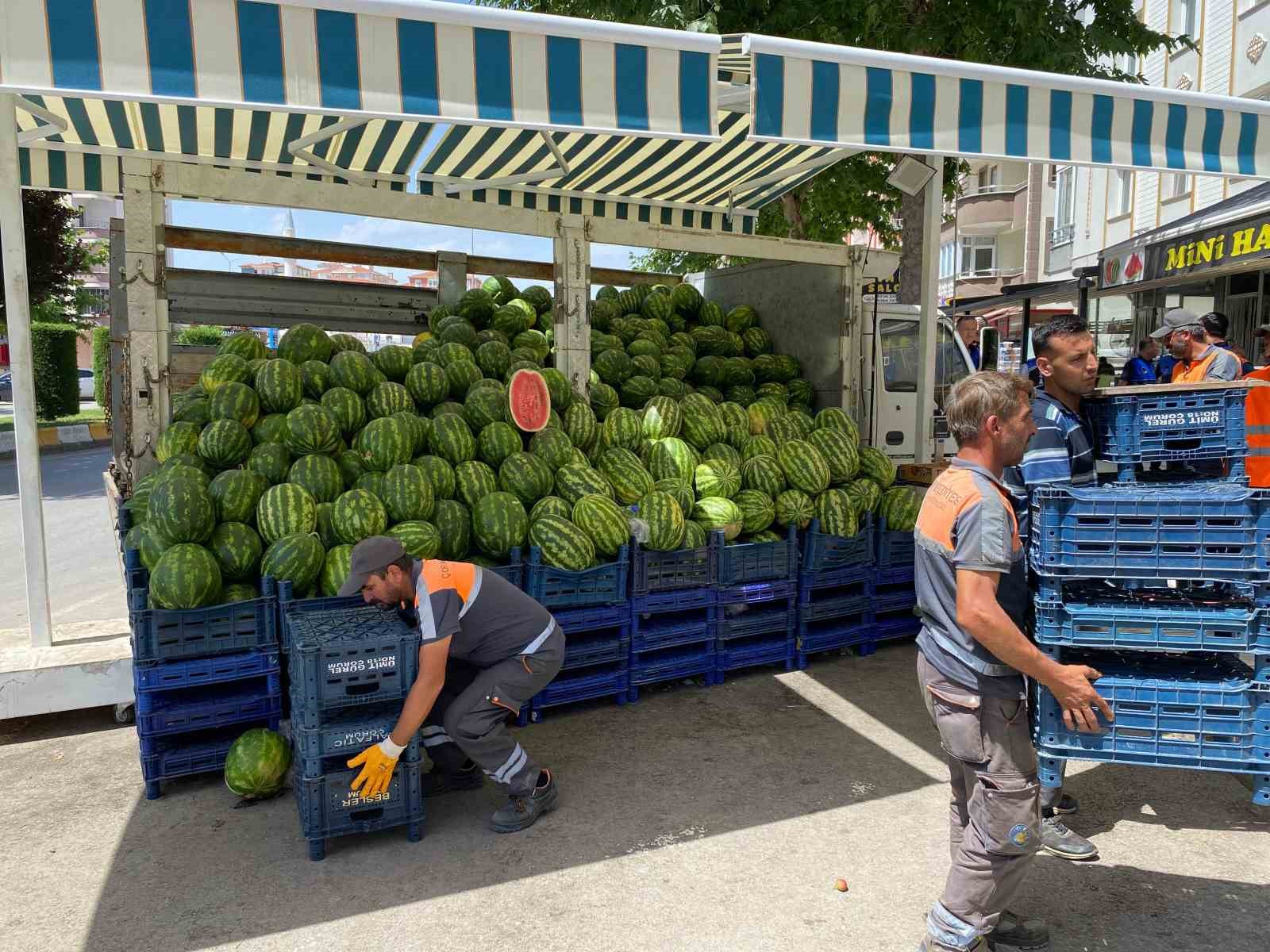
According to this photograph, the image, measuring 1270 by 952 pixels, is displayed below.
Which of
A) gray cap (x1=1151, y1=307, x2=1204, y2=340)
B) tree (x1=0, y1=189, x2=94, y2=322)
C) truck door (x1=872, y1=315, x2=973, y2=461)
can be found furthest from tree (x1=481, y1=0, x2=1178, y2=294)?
tree (x1=0, y1=189, x2=94, y2=322)

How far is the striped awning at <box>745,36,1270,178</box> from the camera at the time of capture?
4.24 metres

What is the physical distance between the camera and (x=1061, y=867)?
11.3 feet

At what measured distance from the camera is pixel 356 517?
4.54 meters

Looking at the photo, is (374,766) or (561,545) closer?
(374,766)

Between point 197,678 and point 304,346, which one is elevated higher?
point 304,346

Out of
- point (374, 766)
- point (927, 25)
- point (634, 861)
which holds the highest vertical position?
point (927, 25)

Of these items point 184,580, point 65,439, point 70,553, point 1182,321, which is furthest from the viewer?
point 65,439

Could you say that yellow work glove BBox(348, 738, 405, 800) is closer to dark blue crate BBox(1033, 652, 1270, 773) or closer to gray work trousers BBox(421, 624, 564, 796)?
gray work trousers BBox(421, 624, 564, 796)

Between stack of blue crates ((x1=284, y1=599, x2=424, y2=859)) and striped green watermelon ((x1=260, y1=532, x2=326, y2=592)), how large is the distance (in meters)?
0.62

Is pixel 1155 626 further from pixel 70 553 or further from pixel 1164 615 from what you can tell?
pixel 70 553

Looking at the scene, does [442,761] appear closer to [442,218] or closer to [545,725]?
[545,725]

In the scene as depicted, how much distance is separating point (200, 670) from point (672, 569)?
2.51 metres

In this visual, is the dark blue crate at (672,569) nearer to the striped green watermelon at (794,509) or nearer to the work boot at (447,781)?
the striped green watermelon at (794,509)

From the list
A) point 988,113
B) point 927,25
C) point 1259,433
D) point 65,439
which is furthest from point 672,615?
point 65,439
